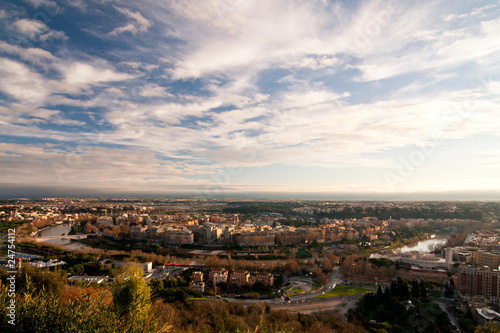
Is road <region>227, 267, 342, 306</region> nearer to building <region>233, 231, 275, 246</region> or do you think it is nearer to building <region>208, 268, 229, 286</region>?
building <region>208, 268, 229, 286</region>

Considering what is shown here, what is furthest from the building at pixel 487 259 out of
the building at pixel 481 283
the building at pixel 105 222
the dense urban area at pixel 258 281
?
the building at pixel 105 222

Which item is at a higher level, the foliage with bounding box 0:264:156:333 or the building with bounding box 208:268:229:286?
the foliage with bounding box 0:264:156:333

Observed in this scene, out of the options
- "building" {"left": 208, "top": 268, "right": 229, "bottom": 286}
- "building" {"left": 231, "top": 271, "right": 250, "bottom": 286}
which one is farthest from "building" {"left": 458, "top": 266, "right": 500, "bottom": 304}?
"building" {"left": 208, "top": 268, "right": 229, "bottom": 286}

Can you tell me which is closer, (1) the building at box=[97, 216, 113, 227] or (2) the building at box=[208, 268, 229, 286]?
(2) the building at box=[208, 268, 229, 286]

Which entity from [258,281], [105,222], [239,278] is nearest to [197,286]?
[239,278]

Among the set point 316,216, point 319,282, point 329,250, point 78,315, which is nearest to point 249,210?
point 316,216

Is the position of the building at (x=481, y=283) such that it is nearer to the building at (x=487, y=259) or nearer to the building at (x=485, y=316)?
the building at (x=485, y=316)

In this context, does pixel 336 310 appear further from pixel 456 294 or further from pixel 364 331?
pixel 456 294

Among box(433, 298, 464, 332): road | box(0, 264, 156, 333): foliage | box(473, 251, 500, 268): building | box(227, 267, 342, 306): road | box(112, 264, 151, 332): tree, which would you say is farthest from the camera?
box(473, 251, 500, 268): building

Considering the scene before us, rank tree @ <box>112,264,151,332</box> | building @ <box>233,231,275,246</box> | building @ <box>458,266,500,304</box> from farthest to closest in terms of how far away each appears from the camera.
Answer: building @ <box>233,231,275,246</box>, building @ <box>458,266,500,304</box>, tree @ <box>112,264,151,332</box>
